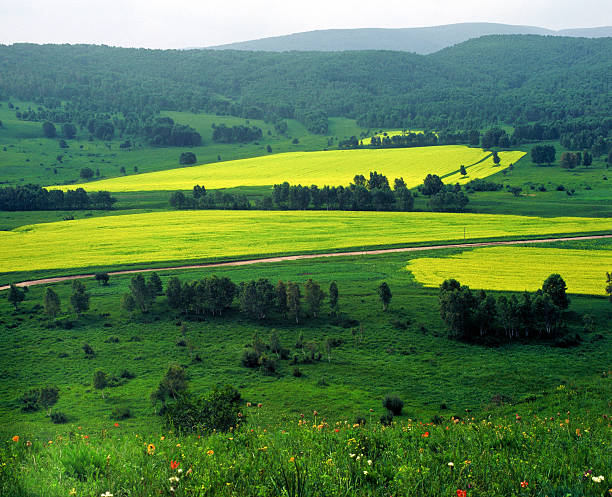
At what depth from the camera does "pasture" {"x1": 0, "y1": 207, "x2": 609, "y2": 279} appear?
98.4 meters

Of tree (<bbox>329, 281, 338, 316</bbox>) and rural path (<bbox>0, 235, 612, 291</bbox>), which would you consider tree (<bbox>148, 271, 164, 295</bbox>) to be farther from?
tree (<bbox>329, 281, 338, 316</bbox>)

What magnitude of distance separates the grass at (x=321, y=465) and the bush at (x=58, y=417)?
91.0 feet

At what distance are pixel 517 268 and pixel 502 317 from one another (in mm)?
27122

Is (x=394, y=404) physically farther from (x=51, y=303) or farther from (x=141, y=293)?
(x=51, y=303)

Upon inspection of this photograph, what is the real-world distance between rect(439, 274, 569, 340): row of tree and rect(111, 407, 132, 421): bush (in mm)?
37114

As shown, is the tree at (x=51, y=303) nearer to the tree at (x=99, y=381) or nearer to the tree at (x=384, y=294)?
the tree at (x=99, y=381)

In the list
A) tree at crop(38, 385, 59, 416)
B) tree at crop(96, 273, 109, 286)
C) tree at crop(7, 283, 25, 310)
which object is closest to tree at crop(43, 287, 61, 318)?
tree at crop(7, 283, 25, 310)

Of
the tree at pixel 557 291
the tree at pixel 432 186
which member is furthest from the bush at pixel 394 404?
the tree at pixel 432 186

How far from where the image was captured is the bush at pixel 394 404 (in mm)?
40478

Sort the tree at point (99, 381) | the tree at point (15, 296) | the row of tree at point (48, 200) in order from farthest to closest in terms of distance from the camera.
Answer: the row of tree at point (48, 200) < the tree at point (15, 296) < the tree at point (99, 381)

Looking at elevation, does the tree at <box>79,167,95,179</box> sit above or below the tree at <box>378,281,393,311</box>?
above

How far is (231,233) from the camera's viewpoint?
114250 millimetres

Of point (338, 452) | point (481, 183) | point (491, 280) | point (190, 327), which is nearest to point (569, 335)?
point (491, 280)

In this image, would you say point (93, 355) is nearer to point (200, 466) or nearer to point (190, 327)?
point (190, 327)
